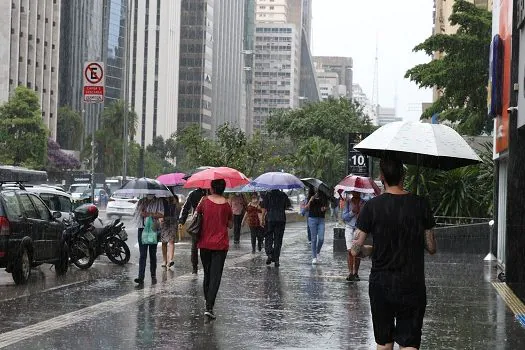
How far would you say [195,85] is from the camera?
545 feet

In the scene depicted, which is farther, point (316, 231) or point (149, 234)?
point (316, 231)

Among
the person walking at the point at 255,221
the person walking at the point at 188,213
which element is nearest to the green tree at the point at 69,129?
the person walking at the point at 255,221

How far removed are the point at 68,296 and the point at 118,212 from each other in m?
34.7

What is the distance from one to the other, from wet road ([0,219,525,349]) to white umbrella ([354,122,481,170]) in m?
2.72

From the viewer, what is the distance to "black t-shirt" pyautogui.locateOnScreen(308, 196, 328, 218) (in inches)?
773

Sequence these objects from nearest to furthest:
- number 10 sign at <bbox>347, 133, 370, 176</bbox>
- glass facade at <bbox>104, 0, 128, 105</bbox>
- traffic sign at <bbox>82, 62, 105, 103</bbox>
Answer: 1. number 10 sign at <bbox>347, 133, 370, 176</bbox>
2. traffic sign at <bbox>82, 62, 105, 103</bbox>
3. glass facade at <bbox>104, 0, 128, 105</bbox>

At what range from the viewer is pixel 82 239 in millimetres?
18844

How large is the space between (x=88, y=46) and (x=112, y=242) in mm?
112841

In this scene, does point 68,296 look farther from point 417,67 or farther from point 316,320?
point 417,67

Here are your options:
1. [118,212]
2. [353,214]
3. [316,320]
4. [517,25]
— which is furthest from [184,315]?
[118,212]

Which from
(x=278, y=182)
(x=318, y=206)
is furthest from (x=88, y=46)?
(x=318, y=206)

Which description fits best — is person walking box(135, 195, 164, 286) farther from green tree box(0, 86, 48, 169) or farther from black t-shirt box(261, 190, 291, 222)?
green tree box(0, 86, 48, 169)

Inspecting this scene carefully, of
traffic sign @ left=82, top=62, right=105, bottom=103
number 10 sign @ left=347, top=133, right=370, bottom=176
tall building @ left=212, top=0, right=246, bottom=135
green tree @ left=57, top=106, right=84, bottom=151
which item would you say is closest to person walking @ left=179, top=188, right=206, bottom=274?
number 10 sign @ left=347, top=133, right=370, bottom=176

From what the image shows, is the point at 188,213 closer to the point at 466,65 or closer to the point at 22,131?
the point at 466,65
